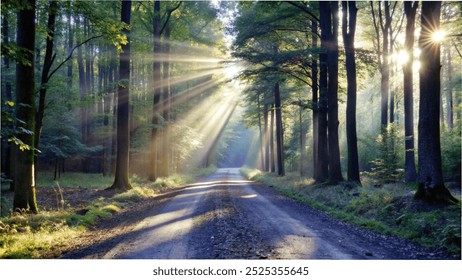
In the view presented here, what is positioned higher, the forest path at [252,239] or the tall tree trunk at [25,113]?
the tall tree trunk at [25,113]

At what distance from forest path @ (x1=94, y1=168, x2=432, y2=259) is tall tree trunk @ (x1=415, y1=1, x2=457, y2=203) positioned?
7.43ft

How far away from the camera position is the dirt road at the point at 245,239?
585cm

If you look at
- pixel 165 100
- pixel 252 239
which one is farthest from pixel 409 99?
pixel 165 100

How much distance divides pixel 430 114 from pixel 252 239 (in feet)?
20.1

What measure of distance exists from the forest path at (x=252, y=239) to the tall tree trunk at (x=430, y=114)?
227 cm

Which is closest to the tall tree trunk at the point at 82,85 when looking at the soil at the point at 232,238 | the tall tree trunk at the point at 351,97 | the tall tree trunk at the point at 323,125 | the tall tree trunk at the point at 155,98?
the tall tree trunk at the point at 155,98

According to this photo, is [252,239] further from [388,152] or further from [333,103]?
[388,152]

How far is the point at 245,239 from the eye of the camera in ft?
22.2

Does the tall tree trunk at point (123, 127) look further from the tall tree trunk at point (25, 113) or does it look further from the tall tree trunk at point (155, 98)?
the tall tree trunk at point (25, 113)
